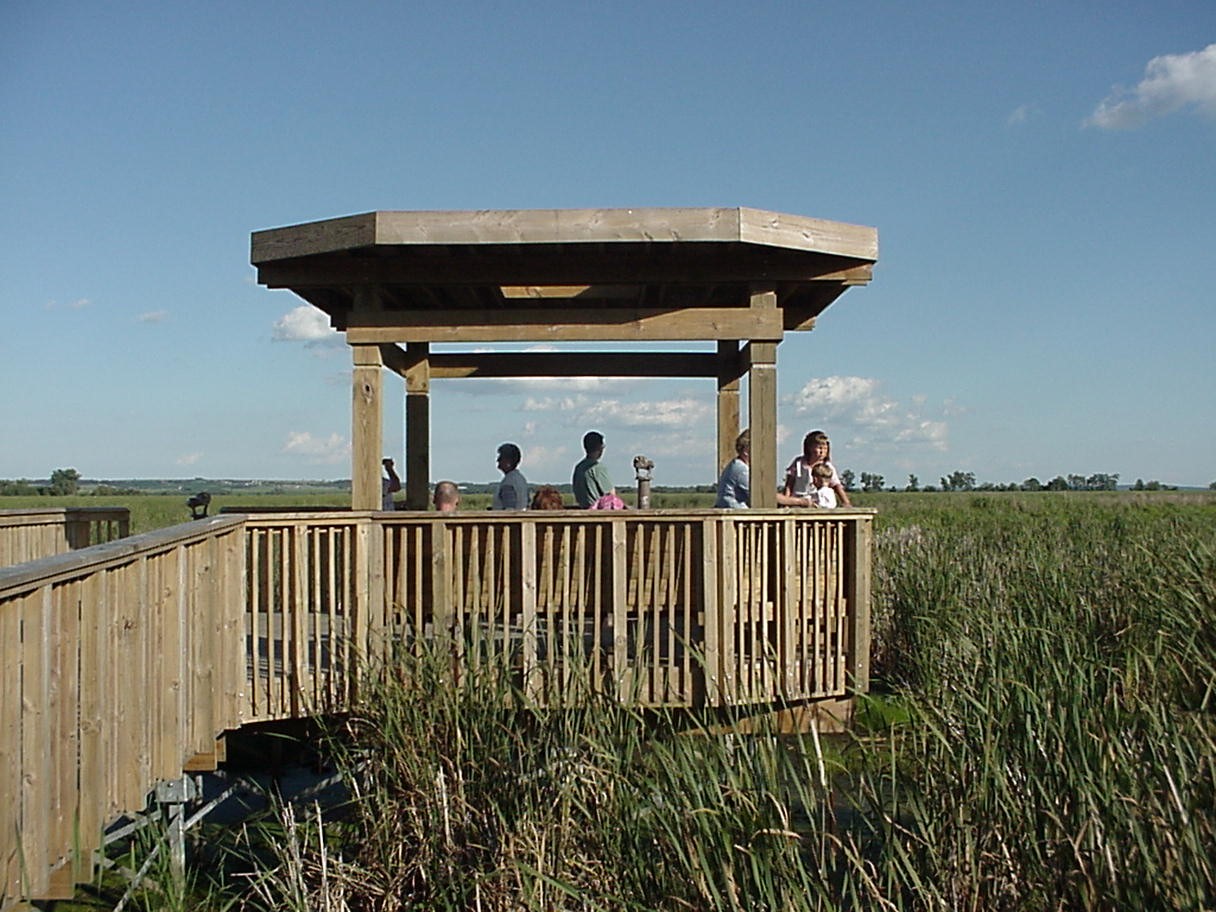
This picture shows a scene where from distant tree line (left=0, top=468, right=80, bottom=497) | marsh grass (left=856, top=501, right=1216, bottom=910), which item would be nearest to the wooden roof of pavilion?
marsh grass (left=856, top=501, right=1216, bottom=910)

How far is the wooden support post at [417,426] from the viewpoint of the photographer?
467 inches

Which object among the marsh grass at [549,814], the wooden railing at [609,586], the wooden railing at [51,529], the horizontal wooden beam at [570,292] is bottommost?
the marsh grass at [549,814]

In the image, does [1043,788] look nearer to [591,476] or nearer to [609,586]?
[609,586]

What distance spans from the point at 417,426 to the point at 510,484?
1.73 meters

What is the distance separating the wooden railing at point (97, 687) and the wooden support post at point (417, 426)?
476 centimetres

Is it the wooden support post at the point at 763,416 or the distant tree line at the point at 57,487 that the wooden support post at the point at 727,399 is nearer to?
the wooden support post at the point at 763,416

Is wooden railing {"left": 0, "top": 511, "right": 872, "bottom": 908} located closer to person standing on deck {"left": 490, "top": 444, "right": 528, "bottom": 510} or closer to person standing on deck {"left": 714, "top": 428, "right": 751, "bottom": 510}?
person standing on deck {"left": 714, "top": 428, "right": 751, "bottom": 510}

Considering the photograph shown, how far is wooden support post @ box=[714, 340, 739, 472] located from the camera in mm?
12000

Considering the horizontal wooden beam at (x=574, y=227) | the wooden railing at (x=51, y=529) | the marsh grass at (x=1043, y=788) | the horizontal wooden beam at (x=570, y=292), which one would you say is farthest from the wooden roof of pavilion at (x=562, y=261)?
the marsh grass at (x=1043, y=788)

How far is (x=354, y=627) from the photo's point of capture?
8289 millimetres

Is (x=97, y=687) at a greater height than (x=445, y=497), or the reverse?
(x=445, y=497)

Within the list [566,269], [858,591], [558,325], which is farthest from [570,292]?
[858,591]

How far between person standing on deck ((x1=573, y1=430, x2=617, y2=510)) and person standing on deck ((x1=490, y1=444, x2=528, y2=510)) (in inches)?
19.3

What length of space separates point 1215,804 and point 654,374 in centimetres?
861
